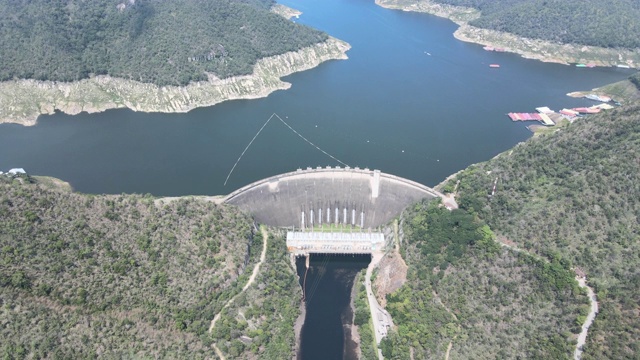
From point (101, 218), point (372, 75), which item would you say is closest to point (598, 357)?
point (101, 218)

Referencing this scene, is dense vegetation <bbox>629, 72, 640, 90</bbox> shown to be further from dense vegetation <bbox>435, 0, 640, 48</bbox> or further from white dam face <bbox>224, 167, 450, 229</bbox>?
white dam face <bbox>224, 167, 450, 229</bbox>

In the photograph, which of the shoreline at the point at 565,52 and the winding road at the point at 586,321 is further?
the shoreline at the point at 565,52

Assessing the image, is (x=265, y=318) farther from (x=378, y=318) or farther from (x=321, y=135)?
(x=321, y=135)

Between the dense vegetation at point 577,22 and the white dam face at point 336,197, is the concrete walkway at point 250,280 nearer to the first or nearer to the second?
the white dam face at point 336,197

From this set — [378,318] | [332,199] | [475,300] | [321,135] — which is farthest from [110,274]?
[321,135]

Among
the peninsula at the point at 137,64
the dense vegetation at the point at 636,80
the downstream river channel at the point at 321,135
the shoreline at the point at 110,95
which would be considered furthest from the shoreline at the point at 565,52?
the shoreline at the point at 110,95

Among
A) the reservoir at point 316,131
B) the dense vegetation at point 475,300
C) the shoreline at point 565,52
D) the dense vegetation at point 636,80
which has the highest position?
the shoreline at point 565,52

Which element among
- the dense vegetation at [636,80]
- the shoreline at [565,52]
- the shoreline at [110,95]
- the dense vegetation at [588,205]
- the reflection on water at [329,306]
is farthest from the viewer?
the shoreline at [565,52]
